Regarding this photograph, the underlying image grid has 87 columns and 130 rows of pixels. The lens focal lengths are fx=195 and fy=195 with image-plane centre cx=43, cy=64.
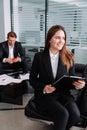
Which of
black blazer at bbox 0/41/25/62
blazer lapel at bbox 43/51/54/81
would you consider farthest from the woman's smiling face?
black blazer at bbox 0/41/25/62

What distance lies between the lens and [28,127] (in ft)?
7.40

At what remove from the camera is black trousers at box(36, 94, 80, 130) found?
5.86 feet

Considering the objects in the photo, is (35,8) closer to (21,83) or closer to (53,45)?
(21,83)

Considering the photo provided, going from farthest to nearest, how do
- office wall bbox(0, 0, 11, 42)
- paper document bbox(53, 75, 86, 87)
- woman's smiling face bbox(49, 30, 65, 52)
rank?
office wall bbox(0, 0, 11, 42), woman's smiling face bbox(49, 30, 65, 52), paper document bbox(53, 75, 86, 87)

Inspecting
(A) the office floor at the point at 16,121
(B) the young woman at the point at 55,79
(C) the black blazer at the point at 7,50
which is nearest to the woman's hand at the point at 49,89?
(B) the young woman at the point at 55,79

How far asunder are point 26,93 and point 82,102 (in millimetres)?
1455

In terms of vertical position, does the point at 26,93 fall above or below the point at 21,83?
below

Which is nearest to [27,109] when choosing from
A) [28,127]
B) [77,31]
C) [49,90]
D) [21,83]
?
[49,90]

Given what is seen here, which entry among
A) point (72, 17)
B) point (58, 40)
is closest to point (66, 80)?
point (58, 40)

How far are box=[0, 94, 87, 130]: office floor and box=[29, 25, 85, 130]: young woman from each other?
426 mm

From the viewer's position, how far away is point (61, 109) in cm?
181

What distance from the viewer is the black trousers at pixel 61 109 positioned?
1.79 metres

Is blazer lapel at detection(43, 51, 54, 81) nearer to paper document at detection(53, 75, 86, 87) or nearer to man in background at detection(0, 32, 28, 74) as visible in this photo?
paper document at detection(53, 75, 86, 87)

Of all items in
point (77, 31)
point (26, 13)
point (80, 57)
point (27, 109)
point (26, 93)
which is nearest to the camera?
point (27, 109)
